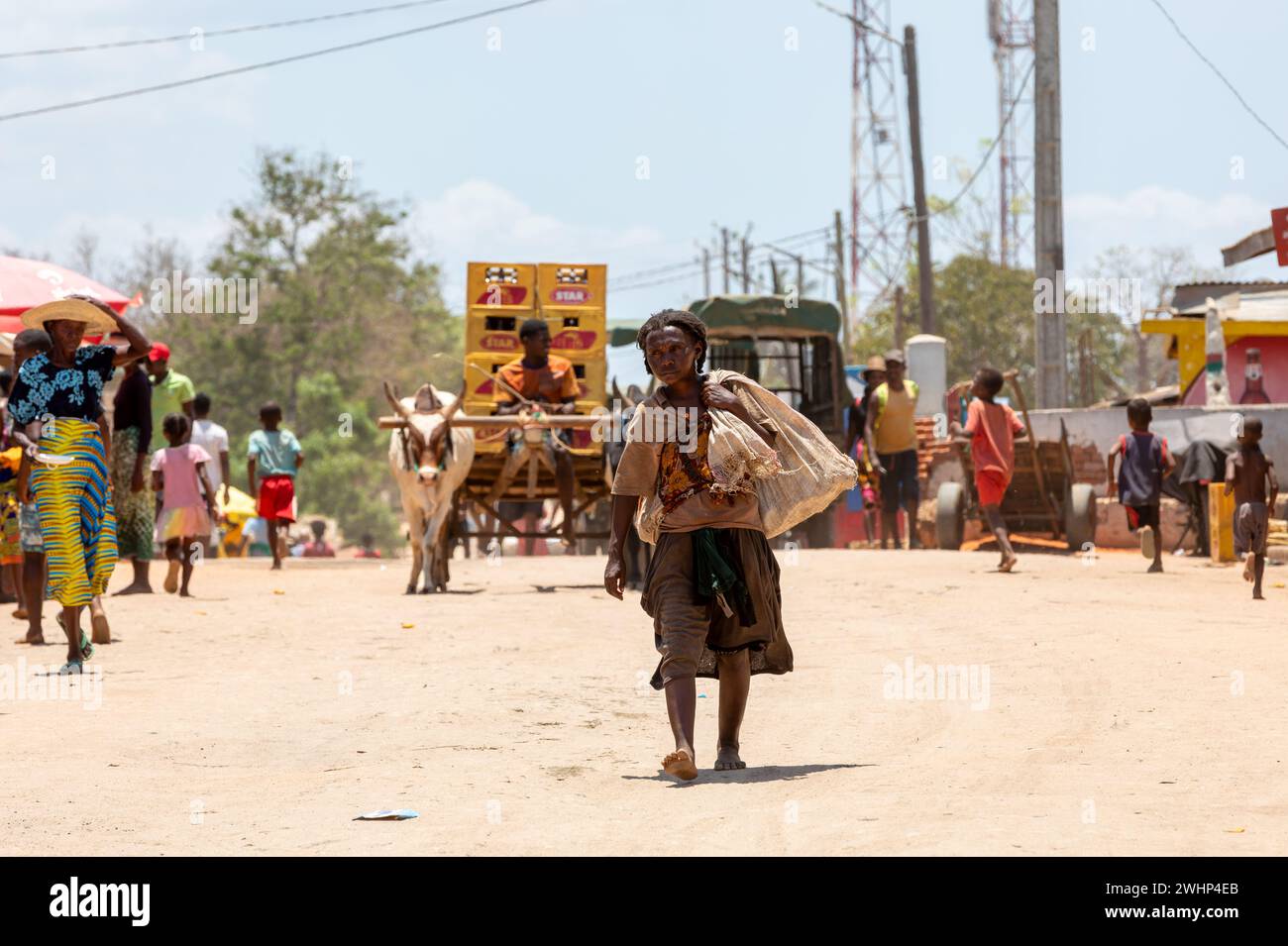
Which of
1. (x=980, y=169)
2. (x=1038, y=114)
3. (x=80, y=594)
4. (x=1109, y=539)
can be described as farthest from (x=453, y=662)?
(x=980, y=169)

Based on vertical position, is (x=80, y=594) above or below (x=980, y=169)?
below

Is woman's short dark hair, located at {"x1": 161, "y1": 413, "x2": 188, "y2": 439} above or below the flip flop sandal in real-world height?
above

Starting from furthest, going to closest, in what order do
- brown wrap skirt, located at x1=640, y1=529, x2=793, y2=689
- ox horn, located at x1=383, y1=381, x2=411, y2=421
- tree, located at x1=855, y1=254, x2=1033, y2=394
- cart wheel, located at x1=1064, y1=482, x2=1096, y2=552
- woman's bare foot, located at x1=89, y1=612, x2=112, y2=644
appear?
tree, located at x1=855, y1=254, x2=1033, y2=394
cart wheel, located at x1=1064, y1=482, x2=1096, y2=552
ox horn, located at x1=383, y1=381, x2=411, y2=421
woman's bare foot, located at x1=89, y1=612, x2=112, y2=644
brown wrap skirt, located at x1=640, y1=529, x2=793, y2=689

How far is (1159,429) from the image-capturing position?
69.2 feet

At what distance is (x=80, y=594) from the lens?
35.4ft

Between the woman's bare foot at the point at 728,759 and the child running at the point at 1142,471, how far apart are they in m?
9.45

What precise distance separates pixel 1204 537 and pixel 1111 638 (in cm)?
848

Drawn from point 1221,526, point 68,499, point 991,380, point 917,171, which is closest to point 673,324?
point 68,499

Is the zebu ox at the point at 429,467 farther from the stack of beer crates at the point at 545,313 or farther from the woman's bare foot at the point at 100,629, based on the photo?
the woman's bare foot at the point at 100,629

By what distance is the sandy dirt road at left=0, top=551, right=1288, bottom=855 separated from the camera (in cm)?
608

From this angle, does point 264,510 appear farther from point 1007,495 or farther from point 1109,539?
point 1109,539

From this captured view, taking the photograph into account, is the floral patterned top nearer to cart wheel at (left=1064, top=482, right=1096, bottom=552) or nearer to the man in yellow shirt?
the man in yellow shirt

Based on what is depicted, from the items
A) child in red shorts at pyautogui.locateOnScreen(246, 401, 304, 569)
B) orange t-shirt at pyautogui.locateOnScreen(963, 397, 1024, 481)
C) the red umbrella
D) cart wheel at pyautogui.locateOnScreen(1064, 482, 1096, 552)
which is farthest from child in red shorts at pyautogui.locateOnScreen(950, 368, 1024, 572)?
the red umbrella

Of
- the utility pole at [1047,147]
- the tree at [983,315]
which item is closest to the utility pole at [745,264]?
the tree at [983,315]
